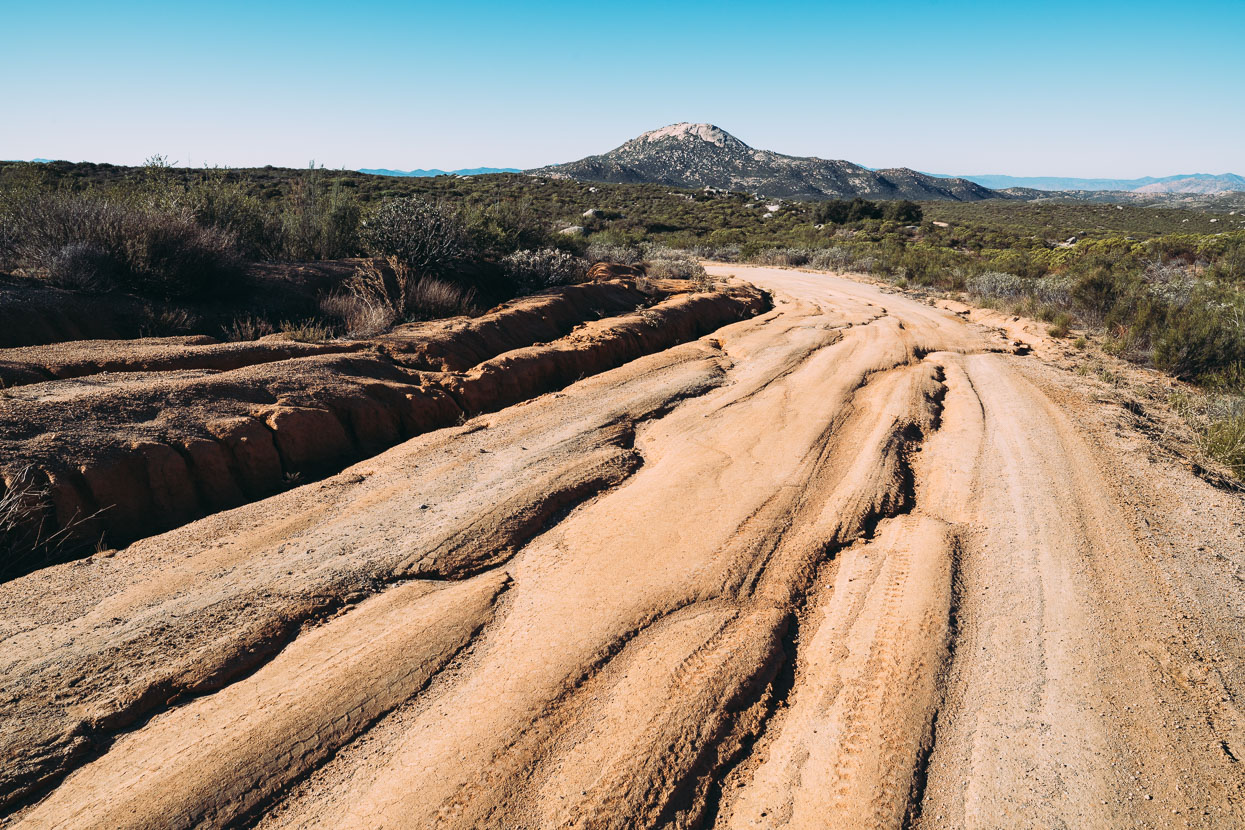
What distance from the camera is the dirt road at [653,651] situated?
8.12 ft

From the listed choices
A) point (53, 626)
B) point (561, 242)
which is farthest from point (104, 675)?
point (561, 242)

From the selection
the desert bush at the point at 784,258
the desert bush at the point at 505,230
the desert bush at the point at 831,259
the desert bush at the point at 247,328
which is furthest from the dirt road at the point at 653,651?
the desert bush at the point at 784,258

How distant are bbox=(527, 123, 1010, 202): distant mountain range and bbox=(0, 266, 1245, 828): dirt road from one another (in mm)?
74363

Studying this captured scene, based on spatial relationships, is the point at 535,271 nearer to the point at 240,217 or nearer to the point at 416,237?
the point at 416,237

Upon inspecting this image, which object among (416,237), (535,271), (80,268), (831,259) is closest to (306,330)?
(80,268)

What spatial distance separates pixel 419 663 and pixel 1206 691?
3925 mm

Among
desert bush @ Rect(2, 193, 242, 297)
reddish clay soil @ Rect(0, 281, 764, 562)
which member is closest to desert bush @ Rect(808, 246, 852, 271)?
reddish clay soil @ Rect(0, 281, 764, 562)

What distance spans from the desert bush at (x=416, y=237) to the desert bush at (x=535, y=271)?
42.4 inches

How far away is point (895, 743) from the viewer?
274 centimetres

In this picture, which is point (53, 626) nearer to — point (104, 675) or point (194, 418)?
point (104, 675)

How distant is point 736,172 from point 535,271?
8065 cm

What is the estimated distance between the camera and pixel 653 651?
3219mm

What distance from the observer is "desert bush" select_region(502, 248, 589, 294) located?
40.6 ft

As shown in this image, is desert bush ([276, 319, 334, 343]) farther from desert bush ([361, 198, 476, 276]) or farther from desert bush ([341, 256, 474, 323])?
desert bush ([361, 198, 476, 276])
